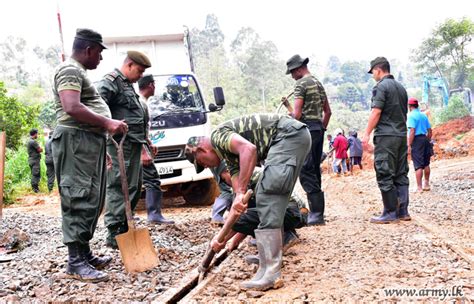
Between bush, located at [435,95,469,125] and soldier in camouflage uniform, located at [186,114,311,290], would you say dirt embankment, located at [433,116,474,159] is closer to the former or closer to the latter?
bush, located at [435,95,469,125]

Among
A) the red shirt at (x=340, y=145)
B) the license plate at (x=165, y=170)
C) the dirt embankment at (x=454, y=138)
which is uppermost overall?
the license plate at (x=165, y=170)

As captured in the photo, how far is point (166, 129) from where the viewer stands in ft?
24.7

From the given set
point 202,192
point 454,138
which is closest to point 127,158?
point 202,192

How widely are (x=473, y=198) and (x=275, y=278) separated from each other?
5819 millimetres

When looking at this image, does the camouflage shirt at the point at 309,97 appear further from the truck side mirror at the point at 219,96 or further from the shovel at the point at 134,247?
the shovel at the point at 134,247

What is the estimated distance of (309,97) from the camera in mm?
5391

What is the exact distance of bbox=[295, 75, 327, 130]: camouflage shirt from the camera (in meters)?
5.36

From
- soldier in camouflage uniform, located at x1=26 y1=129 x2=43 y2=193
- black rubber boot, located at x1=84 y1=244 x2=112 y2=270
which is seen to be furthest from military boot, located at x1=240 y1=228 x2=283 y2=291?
soldier in camouflage uniform, located at x1=26 y1=129 x2=43 y2=193

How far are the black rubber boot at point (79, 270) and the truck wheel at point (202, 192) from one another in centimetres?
477

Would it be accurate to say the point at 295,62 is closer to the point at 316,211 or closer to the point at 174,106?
the point at 316,211

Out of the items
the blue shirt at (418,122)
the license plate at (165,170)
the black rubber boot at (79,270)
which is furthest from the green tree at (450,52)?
the black rubber boot at (79,270)

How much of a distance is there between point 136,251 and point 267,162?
1.44 metres

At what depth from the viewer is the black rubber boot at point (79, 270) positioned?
3.64 meters

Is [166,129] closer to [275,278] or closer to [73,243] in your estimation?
[73,243]
